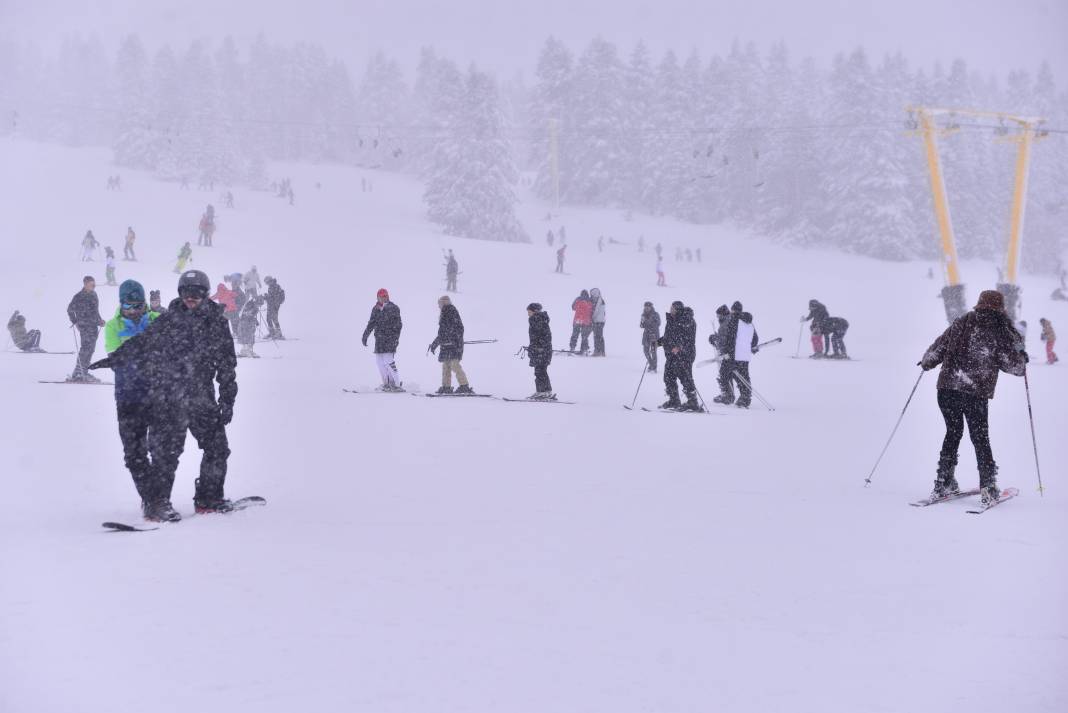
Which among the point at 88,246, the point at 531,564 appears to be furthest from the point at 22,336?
the point at 531,564

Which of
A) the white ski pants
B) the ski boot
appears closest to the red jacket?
the white ski pants

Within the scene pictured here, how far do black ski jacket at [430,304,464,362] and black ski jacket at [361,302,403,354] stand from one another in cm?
76

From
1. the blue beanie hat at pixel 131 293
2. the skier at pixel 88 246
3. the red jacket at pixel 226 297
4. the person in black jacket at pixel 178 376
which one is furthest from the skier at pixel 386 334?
the skier at pixel 88 246

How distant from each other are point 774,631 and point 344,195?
233ft

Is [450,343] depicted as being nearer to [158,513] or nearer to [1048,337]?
[158,513]

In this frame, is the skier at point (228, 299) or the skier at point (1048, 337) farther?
the skier at point (1048, 337)

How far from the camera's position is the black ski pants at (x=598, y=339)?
24.1 metres

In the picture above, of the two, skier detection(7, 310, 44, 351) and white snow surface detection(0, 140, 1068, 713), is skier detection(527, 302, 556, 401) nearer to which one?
white snow surface detection(0, 140, 1068, 713)

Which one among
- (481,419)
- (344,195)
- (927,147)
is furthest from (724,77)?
(481,419)

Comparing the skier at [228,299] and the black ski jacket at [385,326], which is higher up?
the skier at [228,299]

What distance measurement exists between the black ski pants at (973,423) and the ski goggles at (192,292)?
19.9 feet

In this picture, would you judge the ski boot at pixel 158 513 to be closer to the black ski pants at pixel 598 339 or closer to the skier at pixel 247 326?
the skier at pixel 247 326

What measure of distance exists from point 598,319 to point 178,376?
711 inches

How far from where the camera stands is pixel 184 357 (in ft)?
21.4
